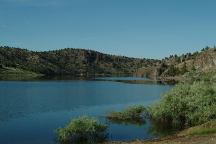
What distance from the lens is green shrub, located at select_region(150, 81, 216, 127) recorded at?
2424 inches

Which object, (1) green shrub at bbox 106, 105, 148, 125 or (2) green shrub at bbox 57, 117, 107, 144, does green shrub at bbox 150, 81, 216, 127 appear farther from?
(2) green shrub at bbox 57, 117, 107, 144

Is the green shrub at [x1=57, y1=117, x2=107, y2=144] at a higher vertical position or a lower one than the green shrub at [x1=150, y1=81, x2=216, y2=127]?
lower

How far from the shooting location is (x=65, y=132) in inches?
2088

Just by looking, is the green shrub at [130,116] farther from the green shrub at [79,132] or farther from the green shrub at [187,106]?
the green shrub at [79,132]

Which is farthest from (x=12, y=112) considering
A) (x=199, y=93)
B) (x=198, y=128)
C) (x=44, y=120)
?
(x=198, y=128)

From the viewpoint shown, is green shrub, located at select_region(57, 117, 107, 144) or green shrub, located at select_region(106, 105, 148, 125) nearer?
green shrub, located at select_region(57, 117, 107, 144)

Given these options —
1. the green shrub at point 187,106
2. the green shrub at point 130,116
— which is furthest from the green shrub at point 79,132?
the green shrub at point 130,116

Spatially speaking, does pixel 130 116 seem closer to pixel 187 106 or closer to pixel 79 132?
pixel 187 106

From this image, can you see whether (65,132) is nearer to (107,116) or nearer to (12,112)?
(107,116)

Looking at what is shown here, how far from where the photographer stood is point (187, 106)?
2518 inches

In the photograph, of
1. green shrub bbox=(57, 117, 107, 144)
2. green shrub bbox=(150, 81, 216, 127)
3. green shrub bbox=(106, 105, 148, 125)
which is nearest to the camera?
green shrub bbox=(57, 117, 107, 144)

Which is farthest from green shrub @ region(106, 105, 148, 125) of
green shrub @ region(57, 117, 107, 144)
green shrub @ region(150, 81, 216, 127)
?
green shrub @ region(57, 117, 107, 144)

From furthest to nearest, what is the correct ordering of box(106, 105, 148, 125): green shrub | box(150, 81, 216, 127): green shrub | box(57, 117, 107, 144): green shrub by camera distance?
box(106, 105, 148, 125): green shrub → box(150, 81, 216, 127): green shrub → box(57, 117, 107, 144): green shrub

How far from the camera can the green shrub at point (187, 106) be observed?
202 ft
